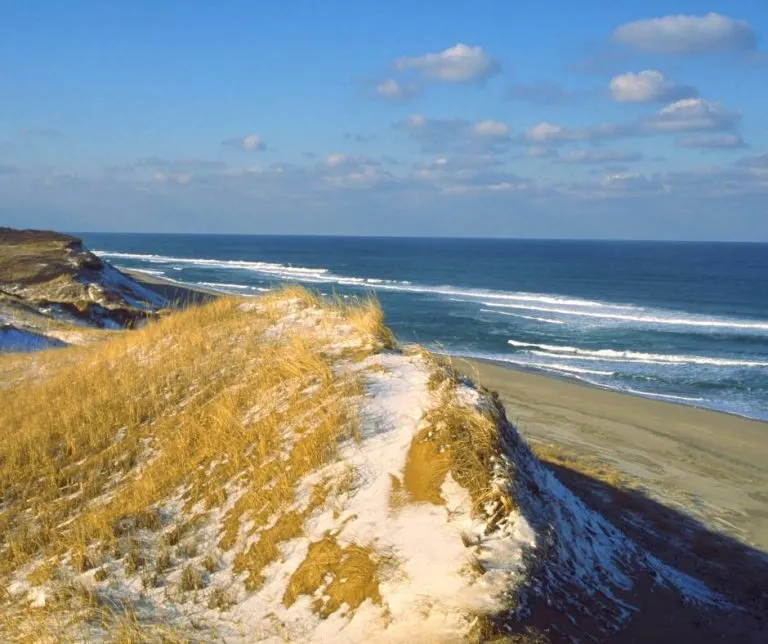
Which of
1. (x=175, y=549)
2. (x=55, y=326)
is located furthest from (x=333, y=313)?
(x=55, y=326)

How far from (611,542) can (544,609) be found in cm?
259

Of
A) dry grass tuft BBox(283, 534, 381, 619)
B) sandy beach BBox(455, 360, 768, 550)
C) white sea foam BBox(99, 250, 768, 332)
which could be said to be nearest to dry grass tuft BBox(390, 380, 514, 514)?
dry grass tuft BBox(283, 534, 381, 619)

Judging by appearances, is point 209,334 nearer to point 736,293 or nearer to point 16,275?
point 16,275

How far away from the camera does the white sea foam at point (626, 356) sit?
33.6 meters

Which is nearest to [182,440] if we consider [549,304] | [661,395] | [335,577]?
[335,577]

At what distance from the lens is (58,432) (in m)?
9.08

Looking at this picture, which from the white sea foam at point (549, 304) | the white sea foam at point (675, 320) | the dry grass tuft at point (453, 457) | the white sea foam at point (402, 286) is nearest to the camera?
the dry grass tuft at point (453, 457)

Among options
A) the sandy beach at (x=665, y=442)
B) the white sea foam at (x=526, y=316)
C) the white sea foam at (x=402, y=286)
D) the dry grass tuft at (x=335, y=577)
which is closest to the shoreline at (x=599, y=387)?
the sandy beach at (x=665, y=442)

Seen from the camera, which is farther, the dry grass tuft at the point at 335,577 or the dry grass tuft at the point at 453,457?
the dry grass tuft at the point at 453,457

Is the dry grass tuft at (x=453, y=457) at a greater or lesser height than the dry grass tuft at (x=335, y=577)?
greater

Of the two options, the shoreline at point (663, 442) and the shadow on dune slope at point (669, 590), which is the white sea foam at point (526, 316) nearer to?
the shoreline at point (663, 442)

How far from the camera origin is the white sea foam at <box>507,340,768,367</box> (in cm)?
3356

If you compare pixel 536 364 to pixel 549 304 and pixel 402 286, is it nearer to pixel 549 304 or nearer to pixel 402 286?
pixel 549 304

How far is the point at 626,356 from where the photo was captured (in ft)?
117
